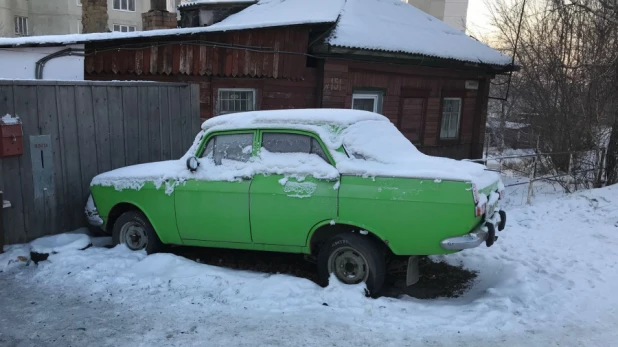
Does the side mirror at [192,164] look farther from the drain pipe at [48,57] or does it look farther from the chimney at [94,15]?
the chimney at [94,15]

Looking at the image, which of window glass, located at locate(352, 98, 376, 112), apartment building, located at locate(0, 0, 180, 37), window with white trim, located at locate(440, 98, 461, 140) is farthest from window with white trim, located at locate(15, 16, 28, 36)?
window with white trim, located at locate(440, 98, 461, 140)

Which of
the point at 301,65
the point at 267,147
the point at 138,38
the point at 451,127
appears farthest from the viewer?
the point at 451,127

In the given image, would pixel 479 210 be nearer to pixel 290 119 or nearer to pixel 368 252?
pixel 368 252

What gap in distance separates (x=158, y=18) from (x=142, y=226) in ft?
27.7

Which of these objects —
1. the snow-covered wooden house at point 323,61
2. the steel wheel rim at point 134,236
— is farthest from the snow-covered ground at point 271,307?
the snow-covered wooden house at point 323,61

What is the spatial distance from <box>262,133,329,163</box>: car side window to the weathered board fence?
2.71 meters

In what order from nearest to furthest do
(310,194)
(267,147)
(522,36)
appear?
(310,194) → (267,147) → (522,36)

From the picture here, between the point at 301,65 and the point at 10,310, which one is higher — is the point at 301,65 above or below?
above

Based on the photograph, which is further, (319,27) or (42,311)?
(319,27)

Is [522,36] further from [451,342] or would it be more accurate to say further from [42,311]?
[42,311]

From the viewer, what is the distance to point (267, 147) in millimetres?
5094

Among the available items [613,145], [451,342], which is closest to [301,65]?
[613,145]

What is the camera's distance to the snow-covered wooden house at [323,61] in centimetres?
893

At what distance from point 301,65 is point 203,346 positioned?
7651 mm
